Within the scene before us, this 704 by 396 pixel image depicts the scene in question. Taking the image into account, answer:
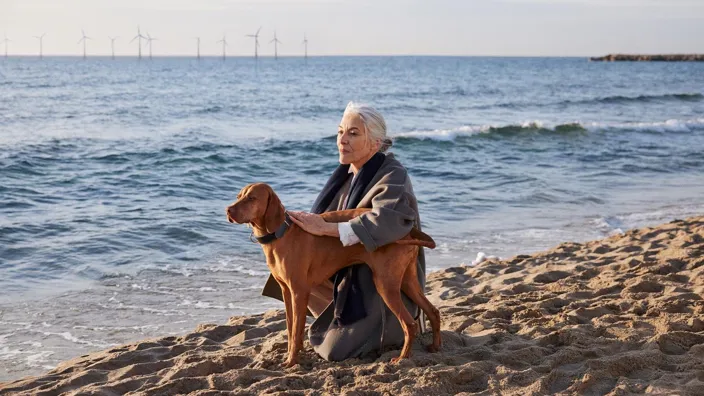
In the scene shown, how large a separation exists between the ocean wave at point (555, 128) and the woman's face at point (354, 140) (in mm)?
18191

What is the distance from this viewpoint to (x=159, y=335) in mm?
6398

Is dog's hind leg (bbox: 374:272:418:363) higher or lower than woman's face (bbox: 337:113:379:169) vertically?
lower

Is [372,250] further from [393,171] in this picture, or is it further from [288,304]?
[288,304]

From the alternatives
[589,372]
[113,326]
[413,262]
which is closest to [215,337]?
[113,326]

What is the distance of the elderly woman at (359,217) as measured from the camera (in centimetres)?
438

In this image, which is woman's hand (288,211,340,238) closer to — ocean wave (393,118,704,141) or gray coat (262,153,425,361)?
gray coat (262,153,425,361)

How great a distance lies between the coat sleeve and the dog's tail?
0.06 m

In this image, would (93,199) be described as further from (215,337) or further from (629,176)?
(629,176)

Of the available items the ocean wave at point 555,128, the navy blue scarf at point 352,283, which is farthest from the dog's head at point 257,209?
the ocean wave at point 555,128

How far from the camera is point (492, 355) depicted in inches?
183

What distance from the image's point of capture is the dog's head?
13.5ft

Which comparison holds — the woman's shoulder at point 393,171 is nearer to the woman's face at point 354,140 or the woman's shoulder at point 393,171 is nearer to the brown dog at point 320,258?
the woman's face at point 354,140

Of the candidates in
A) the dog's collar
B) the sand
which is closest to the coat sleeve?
the dog's collar

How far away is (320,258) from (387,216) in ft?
1.48
